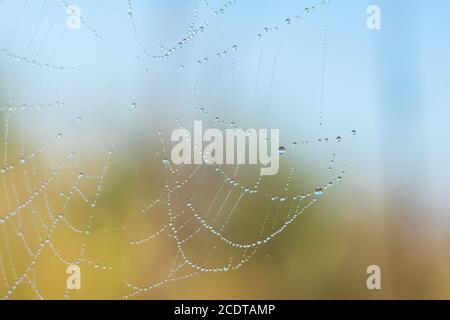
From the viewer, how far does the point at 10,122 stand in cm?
173

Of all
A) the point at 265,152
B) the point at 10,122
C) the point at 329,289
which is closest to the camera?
the point at 10,122

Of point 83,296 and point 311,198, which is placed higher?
point 311,198

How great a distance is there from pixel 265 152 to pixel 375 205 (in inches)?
17.9

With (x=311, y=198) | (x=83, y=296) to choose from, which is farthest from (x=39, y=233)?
(x=311, y=198)

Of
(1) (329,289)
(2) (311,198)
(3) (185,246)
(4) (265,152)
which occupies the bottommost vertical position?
(1) (329,289)

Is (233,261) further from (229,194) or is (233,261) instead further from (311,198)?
(311,198)

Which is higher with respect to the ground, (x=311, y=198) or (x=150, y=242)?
(x=311, y=198)

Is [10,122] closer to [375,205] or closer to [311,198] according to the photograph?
[311,198]

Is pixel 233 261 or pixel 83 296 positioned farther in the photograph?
pixel 233 261

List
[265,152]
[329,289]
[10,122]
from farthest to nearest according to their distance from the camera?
[329,289], [265,152], [10,122]

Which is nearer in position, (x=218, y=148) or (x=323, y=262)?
(x=218, y=148)

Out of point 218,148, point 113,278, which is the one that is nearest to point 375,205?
point 218,148

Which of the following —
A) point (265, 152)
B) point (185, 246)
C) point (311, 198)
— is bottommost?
point (185, 246)

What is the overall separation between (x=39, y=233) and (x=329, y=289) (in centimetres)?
94
